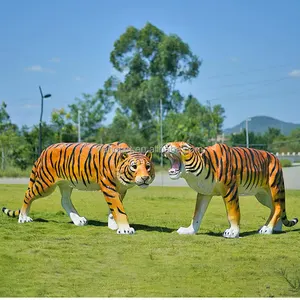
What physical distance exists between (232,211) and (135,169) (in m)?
1.40

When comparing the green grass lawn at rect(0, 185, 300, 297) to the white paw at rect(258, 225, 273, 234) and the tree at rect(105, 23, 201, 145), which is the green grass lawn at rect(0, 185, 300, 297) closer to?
the white paw at rect(258, 225, 273, 234)

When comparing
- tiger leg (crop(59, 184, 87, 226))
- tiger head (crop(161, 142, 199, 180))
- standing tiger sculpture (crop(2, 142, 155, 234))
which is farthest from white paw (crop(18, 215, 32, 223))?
tiger head (crop(161, 142, 199, 180))

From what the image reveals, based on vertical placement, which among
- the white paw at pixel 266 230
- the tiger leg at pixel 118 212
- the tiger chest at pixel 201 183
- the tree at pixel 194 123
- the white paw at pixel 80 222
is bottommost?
the white paw at pixel 266 230

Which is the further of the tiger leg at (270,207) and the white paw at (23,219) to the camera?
the white paw at (23,219)

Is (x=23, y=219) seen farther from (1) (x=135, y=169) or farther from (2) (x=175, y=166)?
(2) (x=175, y=166)

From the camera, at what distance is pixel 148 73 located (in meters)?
43.2

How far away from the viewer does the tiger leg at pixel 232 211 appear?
Result: 26.7 feet

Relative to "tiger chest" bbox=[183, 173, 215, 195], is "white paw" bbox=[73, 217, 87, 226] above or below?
→ below

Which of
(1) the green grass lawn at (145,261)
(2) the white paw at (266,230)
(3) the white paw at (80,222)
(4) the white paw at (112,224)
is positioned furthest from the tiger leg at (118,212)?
(2) the white paw at (266,230)

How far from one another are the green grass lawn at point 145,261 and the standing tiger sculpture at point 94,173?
0.29 meters

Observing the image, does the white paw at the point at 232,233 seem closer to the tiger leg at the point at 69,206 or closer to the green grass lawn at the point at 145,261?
the green grass lawn at the point at 145,261

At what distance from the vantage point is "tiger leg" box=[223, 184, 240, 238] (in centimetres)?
814

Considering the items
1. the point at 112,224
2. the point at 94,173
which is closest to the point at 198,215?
the point at 112,224

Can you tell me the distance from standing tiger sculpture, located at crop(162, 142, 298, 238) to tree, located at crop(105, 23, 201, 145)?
102 feet
